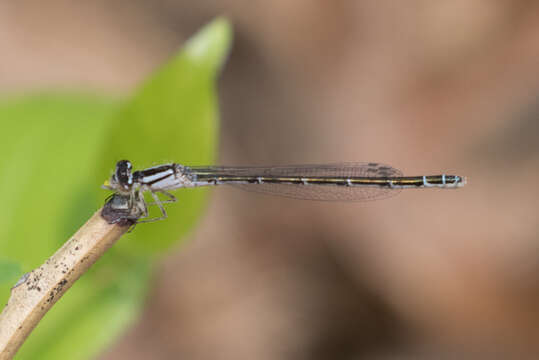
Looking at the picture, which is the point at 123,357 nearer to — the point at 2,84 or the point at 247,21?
the point at 2,84

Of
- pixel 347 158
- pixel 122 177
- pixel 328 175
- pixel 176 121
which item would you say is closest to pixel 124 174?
pixel 122 177

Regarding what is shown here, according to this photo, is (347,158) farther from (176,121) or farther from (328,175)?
(176,121)

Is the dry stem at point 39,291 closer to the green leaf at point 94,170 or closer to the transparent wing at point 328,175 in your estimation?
the green leaf at point 94,170

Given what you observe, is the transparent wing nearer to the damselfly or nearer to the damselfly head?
the damselfly

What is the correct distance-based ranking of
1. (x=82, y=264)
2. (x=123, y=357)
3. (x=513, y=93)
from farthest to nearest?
(x=513, y=93), (x=123, y=357), (x=82, y=264)

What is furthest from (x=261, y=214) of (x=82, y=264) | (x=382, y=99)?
(x=82, y=264)

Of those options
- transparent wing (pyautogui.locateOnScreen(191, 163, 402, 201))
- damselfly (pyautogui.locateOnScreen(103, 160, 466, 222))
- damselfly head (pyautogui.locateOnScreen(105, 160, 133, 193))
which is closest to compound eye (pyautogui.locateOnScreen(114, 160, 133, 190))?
damselfly head (pyautogui.locateOnScreen(105, 160, 133, 193))
